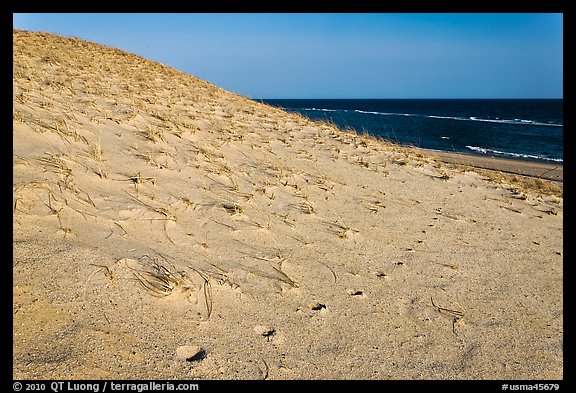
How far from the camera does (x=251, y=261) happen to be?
4266mm

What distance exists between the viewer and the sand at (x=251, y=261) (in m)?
3.05

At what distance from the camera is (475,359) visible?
10.8 feet

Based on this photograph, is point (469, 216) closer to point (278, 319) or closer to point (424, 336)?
point (424, 336)

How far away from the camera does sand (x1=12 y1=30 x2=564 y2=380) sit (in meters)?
3.05

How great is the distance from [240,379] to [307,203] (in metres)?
3.33

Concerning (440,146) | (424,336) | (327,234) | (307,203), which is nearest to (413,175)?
(307,203)

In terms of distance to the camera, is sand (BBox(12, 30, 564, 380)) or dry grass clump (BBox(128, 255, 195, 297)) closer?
sand (BBox(12, 30, 564, 380))

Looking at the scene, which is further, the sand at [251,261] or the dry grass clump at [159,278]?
the dry grass clump at [159,278]

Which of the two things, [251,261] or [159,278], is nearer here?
[159,278]
